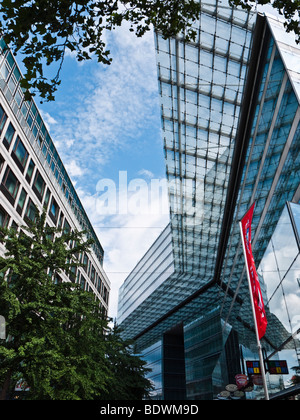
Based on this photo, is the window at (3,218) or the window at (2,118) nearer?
the window at (3,218)

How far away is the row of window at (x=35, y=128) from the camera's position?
24.7 metres

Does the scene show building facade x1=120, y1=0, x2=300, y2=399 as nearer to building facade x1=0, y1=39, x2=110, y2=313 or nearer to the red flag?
the red flag

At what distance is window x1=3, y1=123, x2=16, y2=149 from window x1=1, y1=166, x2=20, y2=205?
1.77 meters

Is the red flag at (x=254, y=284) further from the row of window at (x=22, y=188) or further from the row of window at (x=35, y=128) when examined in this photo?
the row of window at (x=35, y=128)

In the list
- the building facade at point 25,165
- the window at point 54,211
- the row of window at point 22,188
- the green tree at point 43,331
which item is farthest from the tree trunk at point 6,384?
the window at point 54,211

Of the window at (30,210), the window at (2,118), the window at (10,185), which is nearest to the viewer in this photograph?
the window at (2,118)

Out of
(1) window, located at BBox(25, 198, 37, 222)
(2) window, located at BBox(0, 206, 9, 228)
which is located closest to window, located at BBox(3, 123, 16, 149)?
(2) window, located at BBox(0, 206, 9, 228)

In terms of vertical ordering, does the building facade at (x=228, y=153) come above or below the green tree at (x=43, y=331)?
above

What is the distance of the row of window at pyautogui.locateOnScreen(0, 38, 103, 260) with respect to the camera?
24.7m

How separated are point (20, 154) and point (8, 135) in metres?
2.40

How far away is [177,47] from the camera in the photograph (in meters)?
A: 19.6

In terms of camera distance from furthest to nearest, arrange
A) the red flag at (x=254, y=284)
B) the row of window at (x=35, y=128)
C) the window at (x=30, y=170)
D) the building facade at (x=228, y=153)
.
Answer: the window at (x=30, y=170) < the row of window at (x=35, y=128) < the building facade at (x=228, y=153) < the red flag at (x=254, y=284)
